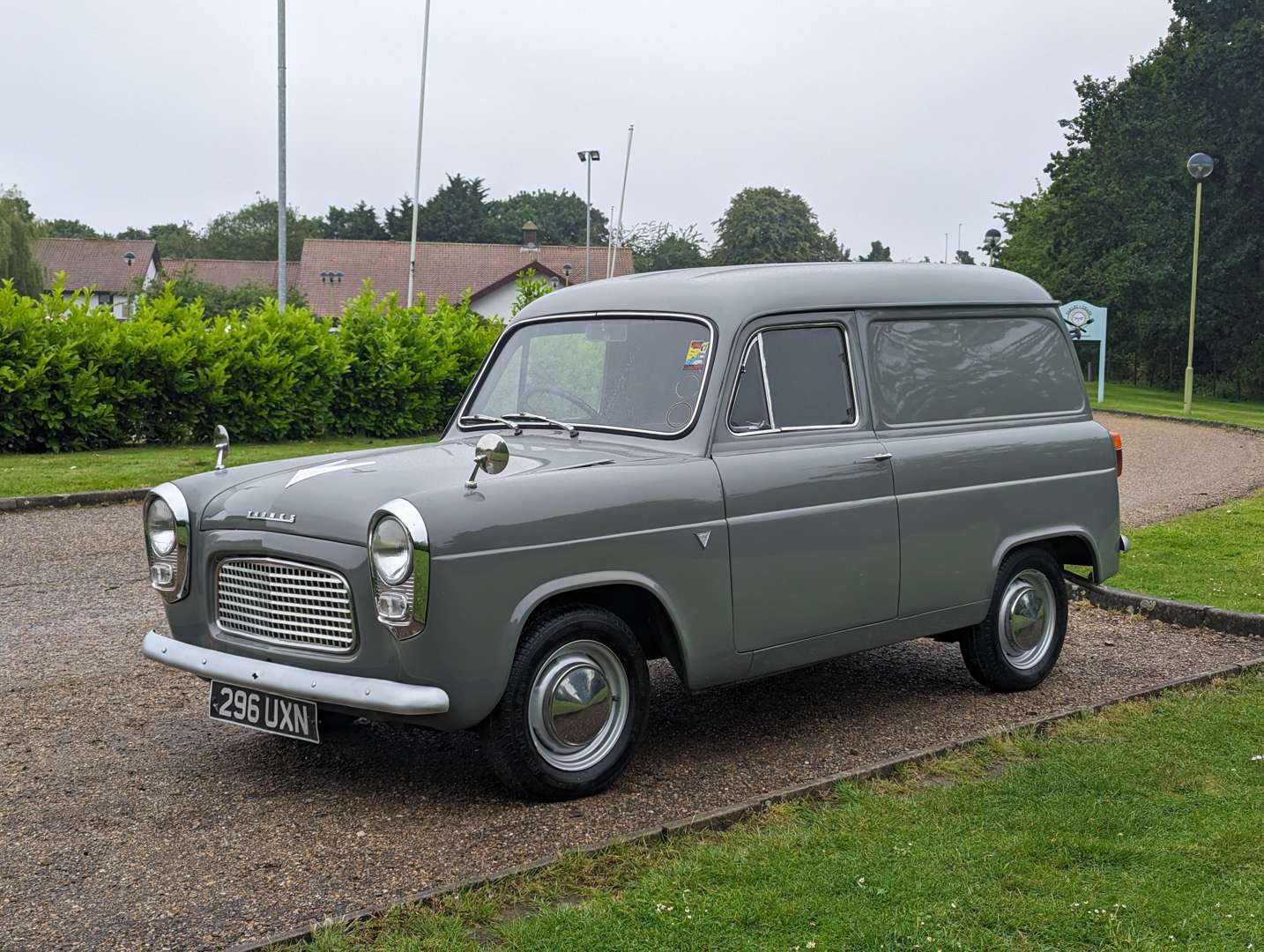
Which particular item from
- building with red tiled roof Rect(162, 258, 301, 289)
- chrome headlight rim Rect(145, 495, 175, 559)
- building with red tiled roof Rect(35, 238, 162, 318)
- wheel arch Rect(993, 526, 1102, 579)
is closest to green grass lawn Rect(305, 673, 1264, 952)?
wheel arch Rect(993, 526, 1102, 579)

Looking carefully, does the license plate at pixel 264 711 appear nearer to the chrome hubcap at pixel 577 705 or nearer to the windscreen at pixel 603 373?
the chrome hubcap at pixel 577 705

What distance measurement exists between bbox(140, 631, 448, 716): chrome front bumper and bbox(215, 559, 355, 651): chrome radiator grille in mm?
111

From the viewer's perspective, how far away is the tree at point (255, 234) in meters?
118

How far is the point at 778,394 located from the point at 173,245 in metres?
130

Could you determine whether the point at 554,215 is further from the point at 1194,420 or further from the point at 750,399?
the point at 750,399

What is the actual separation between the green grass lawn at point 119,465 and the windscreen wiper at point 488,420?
265 inches

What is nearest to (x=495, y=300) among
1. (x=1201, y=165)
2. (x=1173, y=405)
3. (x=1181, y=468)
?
(x=1173, y=405)

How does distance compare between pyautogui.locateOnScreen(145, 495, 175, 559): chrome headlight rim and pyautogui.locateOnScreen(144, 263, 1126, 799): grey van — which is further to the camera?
pyautogui.locateOnScreen(145, 495, 175, 559): chrome headlight rim

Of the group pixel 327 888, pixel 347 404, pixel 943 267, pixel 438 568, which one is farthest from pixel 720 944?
pixel 347 404

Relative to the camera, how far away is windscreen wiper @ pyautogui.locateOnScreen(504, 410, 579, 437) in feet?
19.3

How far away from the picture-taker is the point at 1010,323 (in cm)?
700

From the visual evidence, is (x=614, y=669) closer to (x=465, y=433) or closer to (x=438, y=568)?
(x=438, y=568)

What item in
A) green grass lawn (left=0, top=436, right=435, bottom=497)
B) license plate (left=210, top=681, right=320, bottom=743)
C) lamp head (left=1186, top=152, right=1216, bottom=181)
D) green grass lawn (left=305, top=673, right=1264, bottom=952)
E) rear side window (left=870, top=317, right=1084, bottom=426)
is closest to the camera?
green grass lawn (left=305, top=673, right=1264, bottom=952)

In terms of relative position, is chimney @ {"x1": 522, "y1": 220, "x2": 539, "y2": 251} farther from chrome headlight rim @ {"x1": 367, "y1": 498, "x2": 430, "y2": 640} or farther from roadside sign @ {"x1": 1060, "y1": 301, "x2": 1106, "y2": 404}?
chrome headlight rim @ {"x1": 367, "y1": 498, "x2": 430, "y2": 640}
